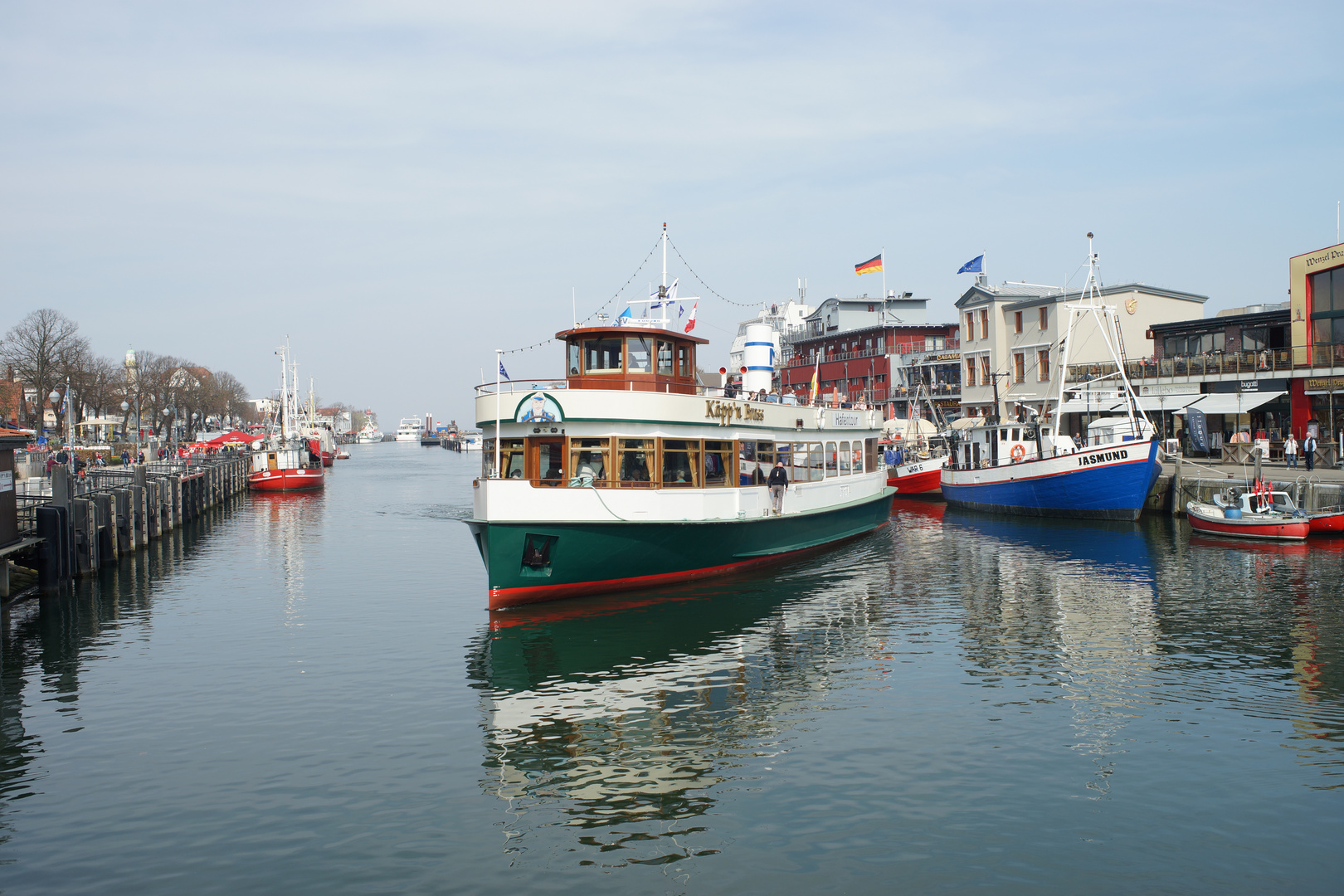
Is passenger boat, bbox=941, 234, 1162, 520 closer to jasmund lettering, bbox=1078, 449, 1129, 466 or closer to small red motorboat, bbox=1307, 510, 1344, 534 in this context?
jasmund lettering, bbox=1078, 449, 1129, 466

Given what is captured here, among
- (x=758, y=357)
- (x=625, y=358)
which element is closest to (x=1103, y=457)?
(x=758, y=357)

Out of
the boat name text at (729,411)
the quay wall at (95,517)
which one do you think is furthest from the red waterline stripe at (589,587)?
the quay wall at (95,517)

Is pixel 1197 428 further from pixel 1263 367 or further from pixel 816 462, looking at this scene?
pixel 816 462

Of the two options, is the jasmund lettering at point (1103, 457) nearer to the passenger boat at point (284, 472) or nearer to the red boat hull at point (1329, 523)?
the red boat hull at point (1329, 523)

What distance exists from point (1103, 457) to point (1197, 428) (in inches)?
508

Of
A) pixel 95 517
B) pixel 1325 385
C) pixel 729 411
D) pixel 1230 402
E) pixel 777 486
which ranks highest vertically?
pixel 1325 385

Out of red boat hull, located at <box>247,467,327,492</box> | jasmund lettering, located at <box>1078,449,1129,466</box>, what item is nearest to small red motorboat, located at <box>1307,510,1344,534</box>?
jasmund lettering, located at <box>1078,449,1129,466</box>

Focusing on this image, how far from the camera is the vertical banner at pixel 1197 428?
47.7 meters

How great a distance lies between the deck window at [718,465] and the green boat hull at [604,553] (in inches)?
43.0

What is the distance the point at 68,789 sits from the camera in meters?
11.5

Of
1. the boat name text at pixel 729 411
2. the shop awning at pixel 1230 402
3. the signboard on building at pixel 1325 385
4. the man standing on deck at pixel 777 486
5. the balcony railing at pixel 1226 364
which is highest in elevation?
the balcony railing at pixel 1226 364

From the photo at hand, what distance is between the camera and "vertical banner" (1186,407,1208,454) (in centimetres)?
4766

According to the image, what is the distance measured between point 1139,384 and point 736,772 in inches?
2050

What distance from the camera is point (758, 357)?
3281cm
